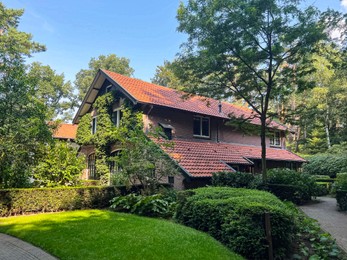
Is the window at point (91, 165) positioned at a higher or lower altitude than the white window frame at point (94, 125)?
lower

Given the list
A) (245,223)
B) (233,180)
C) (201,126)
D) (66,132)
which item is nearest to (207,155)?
(233,180)

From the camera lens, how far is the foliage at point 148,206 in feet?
34.7

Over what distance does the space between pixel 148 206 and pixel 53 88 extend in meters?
38.0

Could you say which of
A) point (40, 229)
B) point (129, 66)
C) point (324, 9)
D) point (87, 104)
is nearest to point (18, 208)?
point (40, 229)

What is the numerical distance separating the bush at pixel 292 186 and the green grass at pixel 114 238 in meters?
7.95

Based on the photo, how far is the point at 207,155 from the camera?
56.5 feet

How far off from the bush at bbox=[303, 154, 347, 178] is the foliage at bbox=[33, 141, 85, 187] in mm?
22592

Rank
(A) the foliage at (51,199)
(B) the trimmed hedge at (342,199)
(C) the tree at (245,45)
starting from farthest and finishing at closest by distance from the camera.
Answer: (C) the tree at (245,45)
(B) the trimmed hedge at (342,199)
(A) the foliage at (51,199)

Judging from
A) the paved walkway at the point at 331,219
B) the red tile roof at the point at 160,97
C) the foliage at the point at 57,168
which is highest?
the red tile roof at the point at 160,97

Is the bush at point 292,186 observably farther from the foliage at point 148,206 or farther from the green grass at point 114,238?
the green grass at point 114,238

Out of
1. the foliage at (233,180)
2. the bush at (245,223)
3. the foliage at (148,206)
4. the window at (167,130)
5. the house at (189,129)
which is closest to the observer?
the bush at (245,223)

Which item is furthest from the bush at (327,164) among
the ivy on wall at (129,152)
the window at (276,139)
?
the ivy on wall at (129,152)

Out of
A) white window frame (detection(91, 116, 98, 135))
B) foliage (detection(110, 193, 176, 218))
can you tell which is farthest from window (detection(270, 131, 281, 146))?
foliage (detection(110, 193, 176, 218))

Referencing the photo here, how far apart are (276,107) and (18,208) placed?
3946 centimetres
